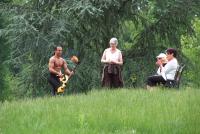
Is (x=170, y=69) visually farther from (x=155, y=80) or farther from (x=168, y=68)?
(x=155, y=80)

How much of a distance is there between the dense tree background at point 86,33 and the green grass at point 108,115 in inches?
362

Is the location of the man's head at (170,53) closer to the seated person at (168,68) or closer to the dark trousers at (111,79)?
the seated person at (168,68)

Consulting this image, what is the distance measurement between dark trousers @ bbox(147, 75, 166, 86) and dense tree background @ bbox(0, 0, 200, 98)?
638 cm

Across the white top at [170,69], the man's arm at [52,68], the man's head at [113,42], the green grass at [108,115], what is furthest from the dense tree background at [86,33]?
the green grass at [108,115]

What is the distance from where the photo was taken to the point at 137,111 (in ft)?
37.3

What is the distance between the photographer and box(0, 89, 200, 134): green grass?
385 inches

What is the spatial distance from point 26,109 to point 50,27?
1185cm

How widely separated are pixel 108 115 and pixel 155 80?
547cm

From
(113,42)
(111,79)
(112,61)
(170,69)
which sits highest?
(113,42)

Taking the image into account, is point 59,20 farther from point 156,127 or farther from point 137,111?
point 156,127

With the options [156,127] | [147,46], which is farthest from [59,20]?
[156,127]

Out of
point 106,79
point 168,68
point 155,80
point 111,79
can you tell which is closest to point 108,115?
point 168,68

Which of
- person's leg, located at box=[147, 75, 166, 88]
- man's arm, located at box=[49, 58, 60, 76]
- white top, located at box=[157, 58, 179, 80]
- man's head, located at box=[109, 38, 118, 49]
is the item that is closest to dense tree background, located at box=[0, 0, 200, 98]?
man's head, located at box=[109, 38, 118, 49]

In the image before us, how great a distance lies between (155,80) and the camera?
639 inches
